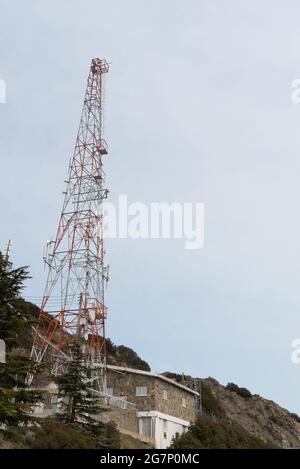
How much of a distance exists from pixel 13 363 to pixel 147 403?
65.4 ft

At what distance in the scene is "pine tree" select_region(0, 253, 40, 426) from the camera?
18141mm

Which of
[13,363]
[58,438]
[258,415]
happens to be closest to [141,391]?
[58,438]

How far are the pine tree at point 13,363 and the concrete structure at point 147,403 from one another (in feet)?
56.5

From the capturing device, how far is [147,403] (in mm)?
36781

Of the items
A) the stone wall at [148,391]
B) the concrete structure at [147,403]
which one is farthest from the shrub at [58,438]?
the stone wall at [148,391]

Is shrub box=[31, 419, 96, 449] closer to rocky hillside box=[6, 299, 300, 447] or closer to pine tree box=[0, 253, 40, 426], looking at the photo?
pine tree box=[0, 253, 40, 426]

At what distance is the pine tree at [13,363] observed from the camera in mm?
18141

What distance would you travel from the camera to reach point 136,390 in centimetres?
3725

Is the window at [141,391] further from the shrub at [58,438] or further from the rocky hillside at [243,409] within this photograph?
the rocky hillside at [243,409]

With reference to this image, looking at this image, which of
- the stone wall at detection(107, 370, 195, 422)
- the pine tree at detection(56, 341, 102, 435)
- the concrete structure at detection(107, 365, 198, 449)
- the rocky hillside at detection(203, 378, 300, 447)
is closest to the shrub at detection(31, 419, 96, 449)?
the pine tree at detection(56, 341, 102, 435)
